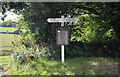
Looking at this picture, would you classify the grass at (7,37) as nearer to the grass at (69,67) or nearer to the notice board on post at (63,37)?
the grass at (69,67)

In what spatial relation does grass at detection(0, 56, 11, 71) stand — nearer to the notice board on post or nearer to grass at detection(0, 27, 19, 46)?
grass at detection(0, 27, 19, 46)

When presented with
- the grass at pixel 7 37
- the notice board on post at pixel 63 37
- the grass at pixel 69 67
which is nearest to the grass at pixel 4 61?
the grass at pixel 69 67

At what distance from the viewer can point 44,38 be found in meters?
5.50

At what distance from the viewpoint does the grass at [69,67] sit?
16.0 ft

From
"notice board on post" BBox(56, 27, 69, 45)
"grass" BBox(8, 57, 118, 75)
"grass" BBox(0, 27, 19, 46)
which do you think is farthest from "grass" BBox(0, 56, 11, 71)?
"notice board on post" BBox(56, 27, 69, 45)

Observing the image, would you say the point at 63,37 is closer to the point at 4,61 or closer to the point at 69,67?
the point at 69,67

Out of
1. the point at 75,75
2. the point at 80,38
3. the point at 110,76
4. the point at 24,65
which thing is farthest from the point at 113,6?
the point at 24,65

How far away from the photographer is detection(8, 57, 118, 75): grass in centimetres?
487

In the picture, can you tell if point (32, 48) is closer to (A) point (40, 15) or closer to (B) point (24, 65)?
(B) point (24, 65)

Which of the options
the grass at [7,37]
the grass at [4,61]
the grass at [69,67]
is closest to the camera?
the grass at [69,67]

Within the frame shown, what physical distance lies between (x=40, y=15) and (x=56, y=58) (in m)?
1.74

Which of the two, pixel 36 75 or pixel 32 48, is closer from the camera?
pixel 36 75

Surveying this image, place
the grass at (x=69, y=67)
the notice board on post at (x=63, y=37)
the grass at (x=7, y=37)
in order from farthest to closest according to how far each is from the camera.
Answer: the grass at (x=7, y=37), the grass at (x=69, y=67), the notice board on post at (x=63, y=37)

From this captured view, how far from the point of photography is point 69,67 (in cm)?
519
